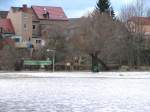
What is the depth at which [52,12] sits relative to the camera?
14025 centimetres

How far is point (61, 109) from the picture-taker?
22156 millimetres

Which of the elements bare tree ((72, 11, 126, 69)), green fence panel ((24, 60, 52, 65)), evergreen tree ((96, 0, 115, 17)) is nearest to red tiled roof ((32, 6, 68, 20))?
evergreen tree ((96, 0, 115, 17))

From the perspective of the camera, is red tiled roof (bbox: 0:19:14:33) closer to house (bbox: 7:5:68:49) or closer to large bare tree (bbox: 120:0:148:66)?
house (bbox: 7:5:68:49)

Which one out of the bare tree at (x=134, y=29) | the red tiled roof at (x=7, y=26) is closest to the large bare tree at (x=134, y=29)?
the bare tree at (x=134, y=29)

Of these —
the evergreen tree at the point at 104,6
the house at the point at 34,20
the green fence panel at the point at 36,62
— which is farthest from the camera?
the house at the point at 34,20

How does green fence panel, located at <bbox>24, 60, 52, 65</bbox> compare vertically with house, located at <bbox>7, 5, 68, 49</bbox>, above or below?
below

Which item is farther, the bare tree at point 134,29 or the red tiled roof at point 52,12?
the red tiled roof at point 52,12

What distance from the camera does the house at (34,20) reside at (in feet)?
413

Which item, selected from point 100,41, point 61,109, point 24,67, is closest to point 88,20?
point 100,41

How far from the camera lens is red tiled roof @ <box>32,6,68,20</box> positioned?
13712 cm

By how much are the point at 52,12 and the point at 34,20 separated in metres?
7.19

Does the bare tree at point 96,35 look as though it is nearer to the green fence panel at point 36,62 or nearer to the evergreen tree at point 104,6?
the green fence panel at point 36,62

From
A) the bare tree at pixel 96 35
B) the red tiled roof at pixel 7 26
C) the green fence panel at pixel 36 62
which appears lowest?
the green fence panel at pixel 36 62

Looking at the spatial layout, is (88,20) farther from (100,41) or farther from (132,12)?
(132,12)
